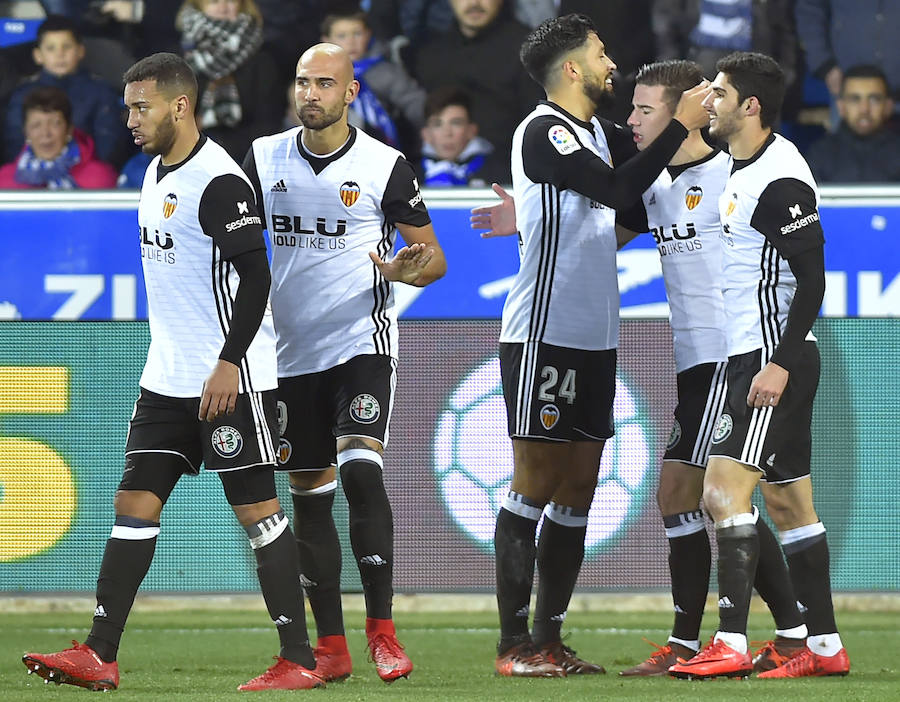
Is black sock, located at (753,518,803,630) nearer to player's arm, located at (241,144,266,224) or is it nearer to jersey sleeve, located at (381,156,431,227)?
jersey sleeve, located at (381,156,431,227)

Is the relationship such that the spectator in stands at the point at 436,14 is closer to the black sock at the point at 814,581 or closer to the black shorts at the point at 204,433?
the black sock at the point at 814,581

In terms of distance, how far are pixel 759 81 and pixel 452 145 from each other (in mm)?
5401

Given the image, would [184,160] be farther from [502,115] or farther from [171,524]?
[502,115]

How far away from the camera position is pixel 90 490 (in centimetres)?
784

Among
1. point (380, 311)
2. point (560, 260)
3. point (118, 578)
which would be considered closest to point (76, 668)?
point (118, 578)

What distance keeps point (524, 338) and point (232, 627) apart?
3000 mm

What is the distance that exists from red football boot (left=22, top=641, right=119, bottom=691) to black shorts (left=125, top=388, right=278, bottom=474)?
0.62 meters

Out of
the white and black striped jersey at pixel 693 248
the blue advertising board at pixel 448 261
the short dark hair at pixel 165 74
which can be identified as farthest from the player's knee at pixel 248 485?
the blue advertising board at pixel 448 261

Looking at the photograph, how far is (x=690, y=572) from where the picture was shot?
18.5 ft

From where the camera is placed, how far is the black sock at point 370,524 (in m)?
5.33

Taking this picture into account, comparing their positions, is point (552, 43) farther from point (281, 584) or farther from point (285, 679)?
point (285, 679)

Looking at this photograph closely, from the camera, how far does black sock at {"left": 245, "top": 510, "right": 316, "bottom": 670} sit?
16.4 ft

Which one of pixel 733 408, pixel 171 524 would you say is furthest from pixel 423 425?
pixel 733 408

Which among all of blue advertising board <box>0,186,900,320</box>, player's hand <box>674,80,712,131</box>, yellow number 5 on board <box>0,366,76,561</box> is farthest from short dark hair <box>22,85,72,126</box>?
player's hand <box>674,80,712,131</box>
